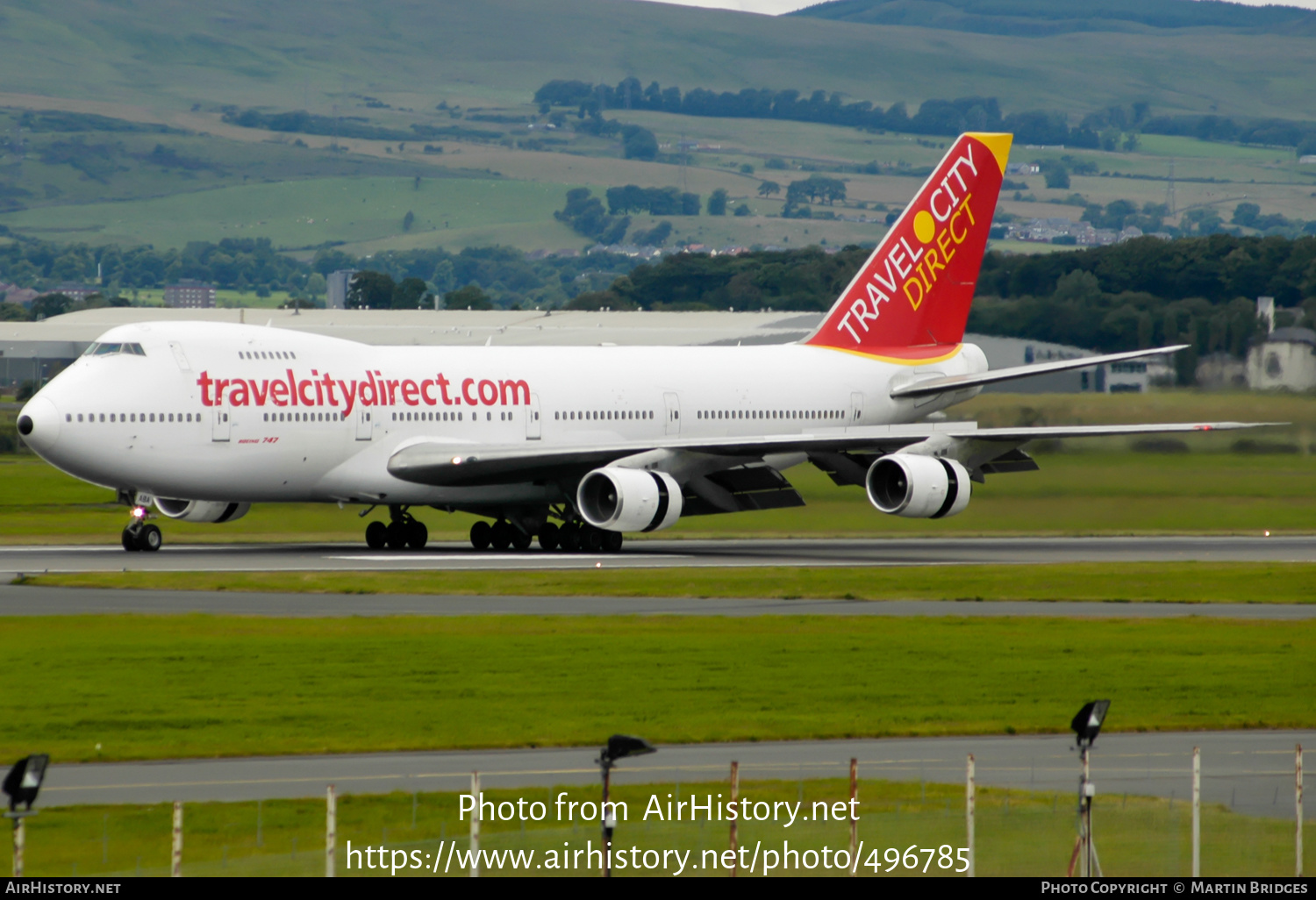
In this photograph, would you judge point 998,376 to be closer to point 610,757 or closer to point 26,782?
point 610,757

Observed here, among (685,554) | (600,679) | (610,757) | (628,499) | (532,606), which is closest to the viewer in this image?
(610,757)

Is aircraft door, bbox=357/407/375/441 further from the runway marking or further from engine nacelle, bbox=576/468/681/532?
engine nacelle, bbox=576/468/681/532

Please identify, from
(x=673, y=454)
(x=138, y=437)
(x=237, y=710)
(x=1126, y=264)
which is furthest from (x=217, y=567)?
(x=1126, y=264)

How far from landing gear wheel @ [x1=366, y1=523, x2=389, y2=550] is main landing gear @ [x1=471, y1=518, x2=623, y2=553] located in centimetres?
220

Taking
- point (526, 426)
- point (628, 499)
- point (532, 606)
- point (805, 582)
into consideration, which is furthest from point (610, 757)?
point (526, 426)

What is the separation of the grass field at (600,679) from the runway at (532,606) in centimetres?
99

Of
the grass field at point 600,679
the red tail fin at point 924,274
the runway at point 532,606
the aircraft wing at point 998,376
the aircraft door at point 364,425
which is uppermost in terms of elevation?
the red tail fin at point 924,274

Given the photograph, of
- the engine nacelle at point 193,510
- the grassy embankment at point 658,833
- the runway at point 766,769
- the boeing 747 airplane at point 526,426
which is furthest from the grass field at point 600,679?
the engine nacelle at point 193,510

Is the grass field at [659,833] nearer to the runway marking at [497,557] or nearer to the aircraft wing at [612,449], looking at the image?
the runway marking at [497,557]

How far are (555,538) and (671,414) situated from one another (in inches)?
194

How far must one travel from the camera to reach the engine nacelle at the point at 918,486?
4356cm

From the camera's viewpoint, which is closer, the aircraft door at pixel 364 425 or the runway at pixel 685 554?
the runway at pixel 685 554

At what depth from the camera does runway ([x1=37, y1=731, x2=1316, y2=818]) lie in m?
17.8

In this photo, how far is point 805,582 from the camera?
36.7 metres
